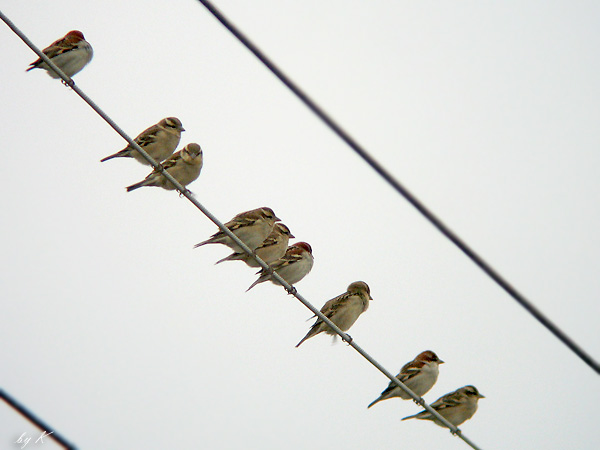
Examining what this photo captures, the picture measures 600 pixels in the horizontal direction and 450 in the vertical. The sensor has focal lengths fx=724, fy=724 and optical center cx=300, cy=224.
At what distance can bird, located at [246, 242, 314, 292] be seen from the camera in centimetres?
723

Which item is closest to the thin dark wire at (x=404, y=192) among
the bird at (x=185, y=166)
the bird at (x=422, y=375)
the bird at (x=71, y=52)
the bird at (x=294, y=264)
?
the bird at (x=422, y=375)

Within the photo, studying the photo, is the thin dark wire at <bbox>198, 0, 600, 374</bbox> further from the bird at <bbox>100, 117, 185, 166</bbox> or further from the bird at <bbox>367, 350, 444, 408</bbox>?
the bird at <bbox>100, 117, 185, 166</bbox>

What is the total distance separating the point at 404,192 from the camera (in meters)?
4.04

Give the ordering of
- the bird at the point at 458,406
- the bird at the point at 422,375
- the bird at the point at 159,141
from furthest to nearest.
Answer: the bird at the point at 458,406
the bird at the point at 422,375
the bird at the point at 159,141

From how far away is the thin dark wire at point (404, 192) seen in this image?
12.1 feet

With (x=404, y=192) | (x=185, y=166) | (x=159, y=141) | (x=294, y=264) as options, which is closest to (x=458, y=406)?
(x=294, y=264)

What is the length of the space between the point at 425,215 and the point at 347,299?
354cm

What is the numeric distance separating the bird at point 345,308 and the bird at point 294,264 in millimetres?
503

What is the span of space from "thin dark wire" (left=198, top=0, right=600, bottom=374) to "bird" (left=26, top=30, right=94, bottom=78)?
4511 mm

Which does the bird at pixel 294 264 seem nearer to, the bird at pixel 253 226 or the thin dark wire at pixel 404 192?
the bird at pixel 253 226

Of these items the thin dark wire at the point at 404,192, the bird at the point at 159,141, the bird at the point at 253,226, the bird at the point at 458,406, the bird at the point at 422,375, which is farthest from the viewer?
the bird at the point at 458,406

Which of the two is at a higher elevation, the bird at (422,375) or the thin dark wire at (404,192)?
the bird at (422,375)

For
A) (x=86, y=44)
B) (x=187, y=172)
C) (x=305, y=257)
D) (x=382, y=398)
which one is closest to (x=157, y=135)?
(x=187, y=172)

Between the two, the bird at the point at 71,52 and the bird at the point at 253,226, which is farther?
the bird at the point at 71,52
